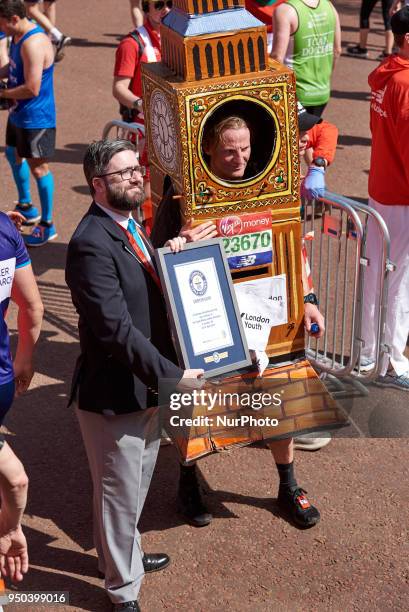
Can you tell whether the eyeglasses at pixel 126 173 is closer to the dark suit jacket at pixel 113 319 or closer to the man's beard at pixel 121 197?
the man's beard at pixel 121 197

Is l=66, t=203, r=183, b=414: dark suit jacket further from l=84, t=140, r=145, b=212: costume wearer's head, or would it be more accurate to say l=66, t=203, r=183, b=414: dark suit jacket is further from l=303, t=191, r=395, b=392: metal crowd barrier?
l=303, t=191, r=395, b=392: metal crowd barrier

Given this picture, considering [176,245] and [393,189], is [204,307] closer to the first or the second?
[176,245]

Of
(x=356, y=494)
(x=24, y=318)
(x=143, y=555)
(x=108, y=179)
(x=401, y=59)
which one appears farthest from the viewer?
(x=401, y=59)

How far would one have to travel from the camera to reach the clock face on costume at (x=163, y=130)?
14.3 ft

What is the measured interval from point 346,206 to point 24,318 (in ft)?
6.79

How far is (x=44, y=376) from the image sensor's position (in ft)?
20.6

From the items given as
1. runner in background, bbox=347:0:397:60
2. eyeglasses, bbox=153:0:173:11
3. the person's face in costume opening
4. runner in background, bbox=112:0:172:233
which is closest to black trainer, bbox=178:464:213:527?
the person's face in costume opening

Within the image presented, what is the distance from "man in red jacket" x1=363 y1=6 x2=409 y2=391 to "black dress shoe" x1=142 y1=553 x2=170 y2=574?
6.24 ft

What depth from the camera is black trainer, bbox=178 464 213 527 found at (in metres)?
4.88

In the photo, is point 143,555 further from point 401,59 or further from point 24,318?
point 401,59

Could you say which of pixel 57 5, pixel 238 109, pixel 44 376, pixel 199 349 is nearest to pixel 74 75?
pixel 57 5

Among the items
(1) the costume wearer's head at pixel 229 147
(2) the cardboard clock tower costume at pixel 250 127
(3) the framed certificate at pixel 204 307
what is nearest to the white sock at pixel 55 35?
(2) the cardboard clock tower costume at pixel 250 127

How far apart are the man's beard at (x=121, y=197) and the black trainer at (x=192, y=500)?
1.54 metres

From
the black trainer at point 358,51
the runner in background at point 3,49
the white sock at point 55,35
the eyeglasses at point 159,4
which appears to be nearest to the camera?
the eyeglasses at point 159,4
